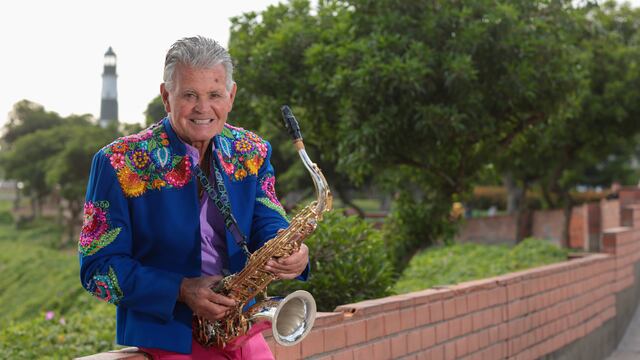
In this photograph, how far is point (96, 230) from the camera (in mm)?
2463

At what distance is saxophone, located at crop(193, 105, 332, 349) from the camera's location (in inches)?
99.7

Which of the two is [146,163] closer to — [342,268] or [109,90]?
[342,268]

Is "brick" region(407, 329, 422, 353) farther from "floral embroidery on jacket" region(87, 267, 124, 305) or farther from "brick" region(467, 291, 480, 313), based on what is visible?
"floral embroidery on jacket" region(87, 267, 124, 305)

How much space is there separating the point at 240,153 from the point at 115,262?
0.54 metres

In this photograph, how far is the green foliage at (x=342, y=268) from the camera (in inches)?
227

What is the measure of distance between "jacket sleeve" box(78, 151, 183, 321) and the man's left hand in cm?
27

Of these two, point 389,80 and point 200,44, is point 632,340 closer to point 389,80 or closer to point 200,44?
point 389,80

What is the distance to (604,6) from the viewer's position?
76.3 feet

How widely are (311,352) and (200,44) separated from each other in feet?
6.29

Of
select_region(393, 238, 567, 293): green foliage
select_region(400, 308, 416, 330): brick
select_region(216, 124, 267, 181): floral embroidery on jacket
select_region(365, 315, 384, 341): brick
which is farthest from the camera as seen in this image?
select_region(393, 238, 567, 293): green foliage

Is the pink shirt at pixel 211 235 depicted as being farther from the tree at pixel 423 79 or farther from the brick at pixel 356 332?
the tree at pixel 423 79

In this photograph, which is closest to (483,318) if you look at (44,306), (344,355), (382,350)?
(382,350)

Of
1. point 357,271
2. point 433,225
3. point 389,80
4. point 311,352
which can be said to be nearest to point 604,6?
point 433,225

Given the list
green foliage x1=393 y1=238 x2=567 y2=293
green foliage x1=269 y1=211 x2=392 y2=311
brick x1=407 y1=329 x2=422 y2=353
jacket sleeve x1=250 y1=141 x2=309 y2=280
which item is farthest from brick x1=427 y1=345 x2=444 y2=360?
green foliage x1=393 y1=238 x2=567 y2=293
